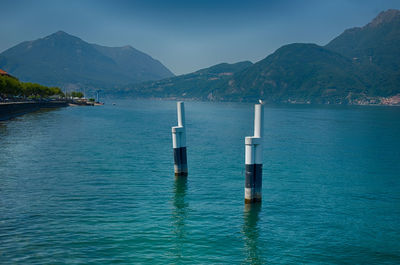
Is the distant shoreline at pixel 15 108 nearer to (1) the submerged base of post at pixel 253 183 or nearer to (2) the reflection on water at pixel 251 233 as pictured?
(1) the submerged base of post at pixel 253 183

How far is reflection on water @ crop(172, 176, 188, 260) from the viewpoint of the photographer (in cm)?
1720

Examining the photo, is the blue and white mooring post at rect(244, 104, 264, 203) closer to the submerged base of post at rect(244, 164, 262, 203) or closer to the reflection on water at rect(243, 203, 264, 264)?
the submerged base of post at rect(244, 164, 262, 203)

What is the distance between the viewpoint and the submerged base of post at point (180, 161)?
28.0 metres

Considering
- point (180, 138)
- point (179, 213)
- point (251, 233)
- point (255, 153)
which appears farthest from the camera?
point (180, 138)

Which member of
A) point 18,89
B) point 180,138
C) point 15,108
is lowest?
point 15,108

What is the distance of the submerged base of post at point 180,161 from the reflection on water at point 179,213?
0.51 meters

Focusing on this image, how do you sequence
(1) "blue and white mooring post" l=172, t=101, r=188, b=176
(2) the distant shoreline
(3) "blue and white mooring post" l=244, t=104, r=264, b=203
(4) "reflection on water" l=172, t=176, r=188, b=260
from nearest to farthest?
(4) "reflection on water" l=172, t=176, r=188, b=260, (3) "blue and white mooring post" l=244, t=104, r=264, b=203, (1) "blue and white mooring post" l=172, t=101, r=188, b=176, (2) the distant shoreline

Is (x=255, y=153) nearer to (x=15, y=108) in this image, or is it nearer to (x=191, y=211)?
(x=191, y=211)

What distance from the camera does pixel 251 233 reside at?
1891 cm

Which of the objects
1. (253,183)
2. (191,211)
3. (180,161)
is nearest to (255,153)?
(253,183)

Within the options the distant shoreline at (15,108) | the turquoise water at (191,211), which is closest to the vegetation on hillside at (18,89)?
the distant shoreline at (15,108)

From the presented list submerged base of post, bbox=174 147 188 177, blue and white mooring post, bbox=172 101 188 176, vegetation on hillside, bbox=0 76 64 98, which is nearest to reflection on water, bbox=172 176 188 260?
submerged base of post, bbox=174 147 188 177

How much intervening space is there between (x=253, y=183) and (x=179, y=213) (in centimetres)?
467

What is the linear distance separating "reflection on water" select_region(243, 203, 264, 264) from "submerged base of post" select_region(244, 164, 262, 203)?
1.61 feet
